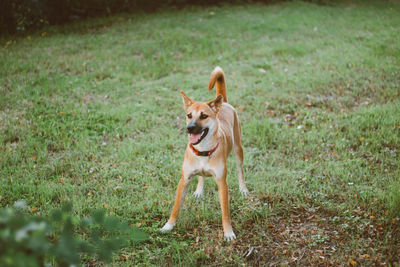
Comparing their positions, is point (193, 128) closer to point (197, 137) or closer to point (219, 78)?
point (197, 137)

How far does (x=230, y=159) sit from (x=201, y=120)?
6.46 feet

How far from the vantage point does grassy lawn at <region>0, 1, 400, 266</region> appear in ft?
11.8

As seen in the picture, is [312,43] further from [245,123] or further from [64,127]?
[64,127]

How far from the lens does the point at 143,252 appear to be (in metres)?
3.33

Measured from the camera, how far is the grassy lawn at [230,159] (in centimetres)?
358

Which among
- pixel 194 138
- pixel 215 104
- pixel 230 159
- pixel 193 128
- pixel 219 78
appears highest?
pixel 219 78

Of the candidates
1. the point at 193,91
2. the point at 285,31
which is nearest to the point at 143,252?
the point at 193,91

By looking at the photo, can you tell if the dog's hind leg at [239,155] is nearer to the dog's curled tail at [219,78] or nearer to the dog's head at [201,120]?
the dog's curled tail at [219,78]

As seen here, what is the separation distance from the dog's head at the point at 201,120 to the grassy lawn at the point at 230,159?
3.79 feet

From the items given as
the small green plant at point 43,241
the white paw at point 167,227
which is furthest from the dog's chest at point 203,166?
the small green plant at point 43,241

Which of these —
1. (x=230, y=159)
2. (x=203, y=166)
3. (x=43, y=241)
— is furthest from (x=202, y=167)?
(x=43, y=241)

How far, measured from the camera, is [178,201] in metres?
3.64

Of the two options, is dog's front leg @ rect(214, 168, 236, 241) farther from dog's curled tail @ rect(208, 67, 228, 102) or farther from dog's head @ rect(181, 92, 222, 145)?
dog's curled tail @ rect(208, 67, 228, 102)

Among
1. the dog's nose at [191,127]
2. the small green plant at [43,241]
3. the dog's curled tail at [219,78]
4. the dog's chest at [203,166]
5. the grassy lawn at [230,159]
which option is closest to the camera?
the small green plant at [43,241]
